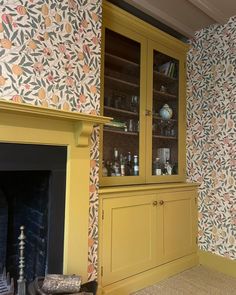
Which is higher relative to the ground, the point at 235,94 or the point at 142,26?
the point at 142,26

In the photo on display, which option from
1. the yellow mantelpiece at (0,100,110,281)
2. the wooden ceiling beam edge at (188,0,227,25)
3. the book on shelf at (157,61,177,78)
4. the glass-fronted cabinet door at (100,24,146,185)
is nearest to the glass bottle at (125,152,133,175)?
the glass-fronted cabinet door at (100,24,146,185)

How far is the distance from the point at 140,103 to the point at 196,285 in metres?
1.69

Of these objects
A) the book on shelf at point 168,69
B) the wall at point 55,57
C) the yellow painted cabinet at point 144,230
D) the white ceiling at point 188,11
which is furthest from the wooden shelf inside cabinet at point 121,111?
the white ceiling at point 188,11

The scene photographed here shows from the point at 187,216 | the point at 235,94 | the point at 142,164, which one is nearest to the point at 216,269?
the point at 187,216

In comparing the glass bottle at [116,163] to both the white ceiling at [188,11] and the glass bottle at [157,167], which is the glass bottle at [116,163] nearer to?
the glass bottle at [157,167]

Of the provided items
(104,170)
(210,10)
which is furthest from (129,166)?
(210,10)

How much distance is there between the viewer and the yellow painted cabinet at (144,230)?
2039 millimetres

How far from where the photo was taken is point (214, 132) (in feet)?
9.03

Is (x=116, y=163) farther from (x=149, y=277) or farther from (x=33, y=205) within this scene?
(x=149, y=277)

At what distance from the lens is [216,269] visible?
8.75ft

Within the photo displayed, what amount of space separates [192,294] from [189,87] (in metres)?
2.03

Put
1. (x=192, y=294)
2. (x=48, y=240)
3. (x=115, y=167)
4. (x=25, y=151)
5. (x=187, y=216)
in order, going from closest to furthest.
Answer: (x=25, y=151) < (x=48, y=240) < (x=192, y=294) < (x=115, y=167) < (x=187, y=216)

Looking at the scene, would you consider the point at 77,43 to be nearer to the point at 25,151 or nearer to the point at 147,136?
the point at 25,151

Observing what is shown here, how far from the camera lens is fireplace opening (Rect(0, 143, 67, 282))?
62.2 inches
